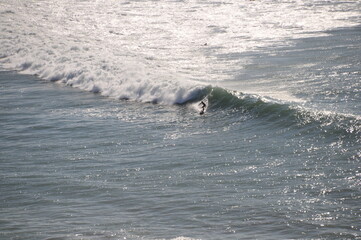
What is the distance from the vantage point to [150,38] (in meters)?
28.1

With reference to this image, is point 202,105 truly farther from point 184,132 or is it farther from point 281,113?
point 281,113

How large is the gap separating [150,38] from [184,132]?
14.1 metres

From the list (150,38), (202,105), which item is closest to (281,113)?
(202,105)

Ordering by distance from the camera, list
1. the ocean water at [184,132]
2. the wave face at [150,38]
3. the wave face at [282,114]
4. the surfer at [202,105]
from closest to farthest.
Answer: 1. the ocean water at [184,132]
2. the wave face at [282,114]
3. the surfer at [202,105]
4. the wave face at [150,38]

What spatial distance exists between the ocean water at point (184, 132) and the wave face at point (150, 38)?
4.2 inches

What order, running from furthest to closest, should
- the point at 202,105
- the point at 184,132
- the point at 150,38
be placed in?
1. the point at 150,38
2. the point at 202,105
3. the point at 184,132

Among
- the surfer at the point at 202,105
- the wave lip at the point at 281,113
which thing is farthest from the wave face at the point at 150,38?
the wave lip at the point at 281,113

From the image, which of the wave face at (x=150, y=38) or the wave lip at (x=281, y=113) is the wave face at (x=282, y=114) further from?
the wave face at (x=150, y=38)

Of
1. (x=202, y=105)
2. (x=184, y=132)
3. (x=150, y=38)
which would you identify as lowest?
(x=184, y=132)

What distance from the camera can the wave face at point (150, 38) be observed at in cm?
2039

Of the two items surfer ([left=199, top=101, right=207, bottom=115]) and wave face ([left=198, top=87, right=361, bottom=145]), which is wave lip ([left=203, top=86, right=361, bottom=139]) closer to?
wave face ([left=198, top=87, right=361, bottom=145])

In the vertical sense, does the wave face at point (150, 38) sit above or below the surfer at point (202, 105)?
above

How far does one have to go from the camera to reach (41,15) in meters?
35.5

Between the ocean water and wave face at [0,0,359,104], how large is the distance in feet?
0.35
